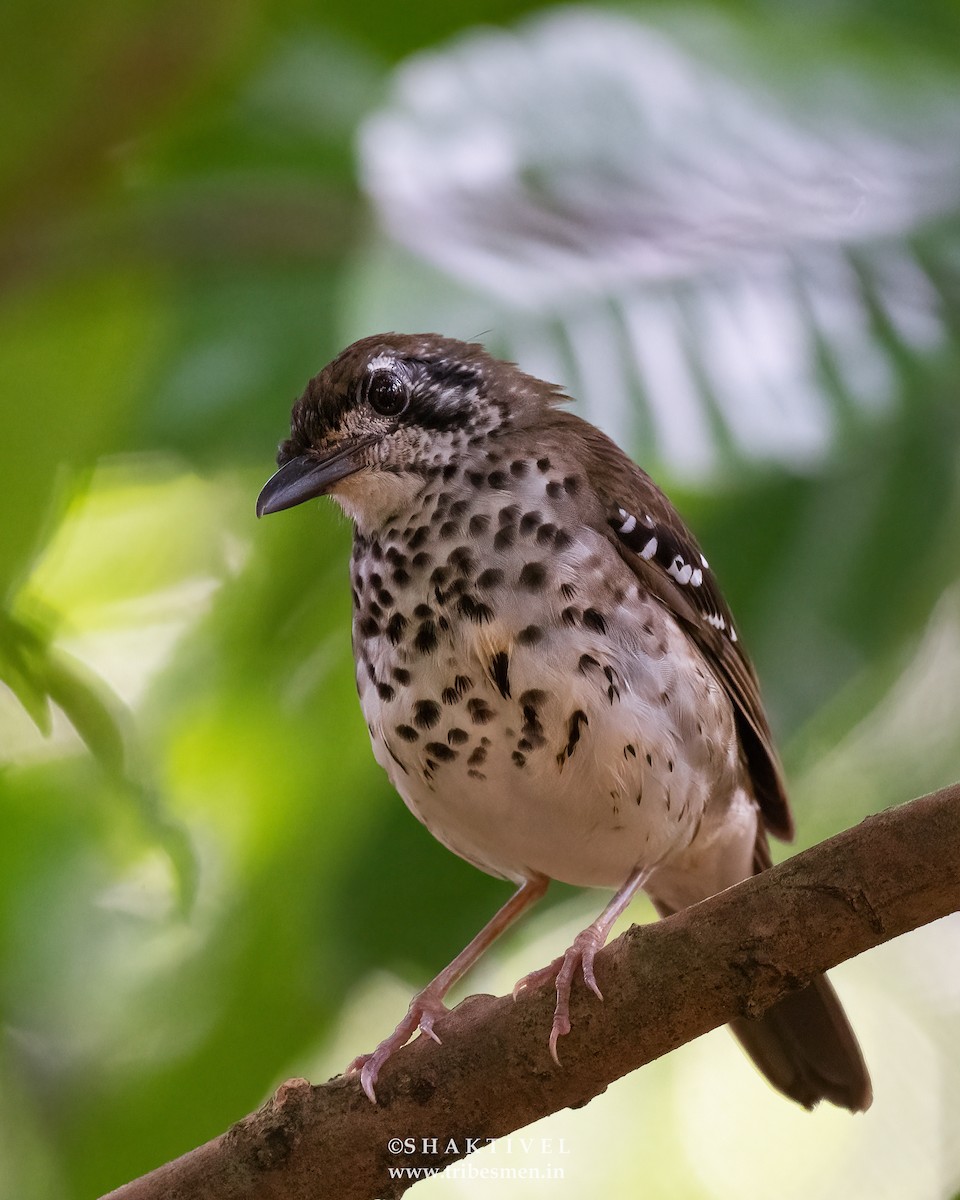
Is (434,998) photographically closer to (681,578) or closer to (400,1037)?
(400,1037)

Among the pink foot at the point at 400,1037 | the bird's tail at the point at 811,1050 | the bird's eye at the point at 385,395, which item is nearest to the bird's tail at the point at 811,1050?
the bird's tail at the point at 811,1050

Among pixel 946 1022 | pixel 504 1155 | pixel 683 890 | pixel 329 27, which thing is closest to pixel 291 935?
pixel 504 1155

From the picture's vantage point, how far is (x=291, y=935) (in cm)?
450

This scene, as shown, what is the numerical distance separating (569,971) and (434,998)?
52 centimetres

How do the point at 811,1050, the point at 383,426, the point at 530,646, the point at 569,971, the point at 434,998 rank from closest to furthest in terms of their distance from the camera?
the point at 569,971
the point at 530,646
the point at 434,998
the point at 383,426
the point at 811,1050

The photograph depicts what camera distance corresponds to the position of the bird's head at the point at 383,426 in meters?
3.09

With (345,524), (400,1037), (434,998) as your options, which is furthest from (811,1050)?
(345,524)

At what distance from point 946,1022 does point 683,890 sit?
4.90ft

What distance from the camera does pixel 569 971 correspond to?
262 cm

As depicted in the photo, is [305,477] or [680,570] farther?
[680,570]

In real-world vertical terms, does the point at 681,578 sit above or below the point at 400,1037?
above

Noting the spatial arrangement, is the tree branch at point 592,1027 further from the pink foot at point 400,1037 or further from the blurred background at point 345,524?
the blurred background at point 345,524

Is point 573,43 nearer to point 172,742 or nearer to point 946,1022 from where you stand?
point 172,742

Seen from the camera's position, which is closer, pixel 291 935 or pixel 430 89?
pixel 430 89
